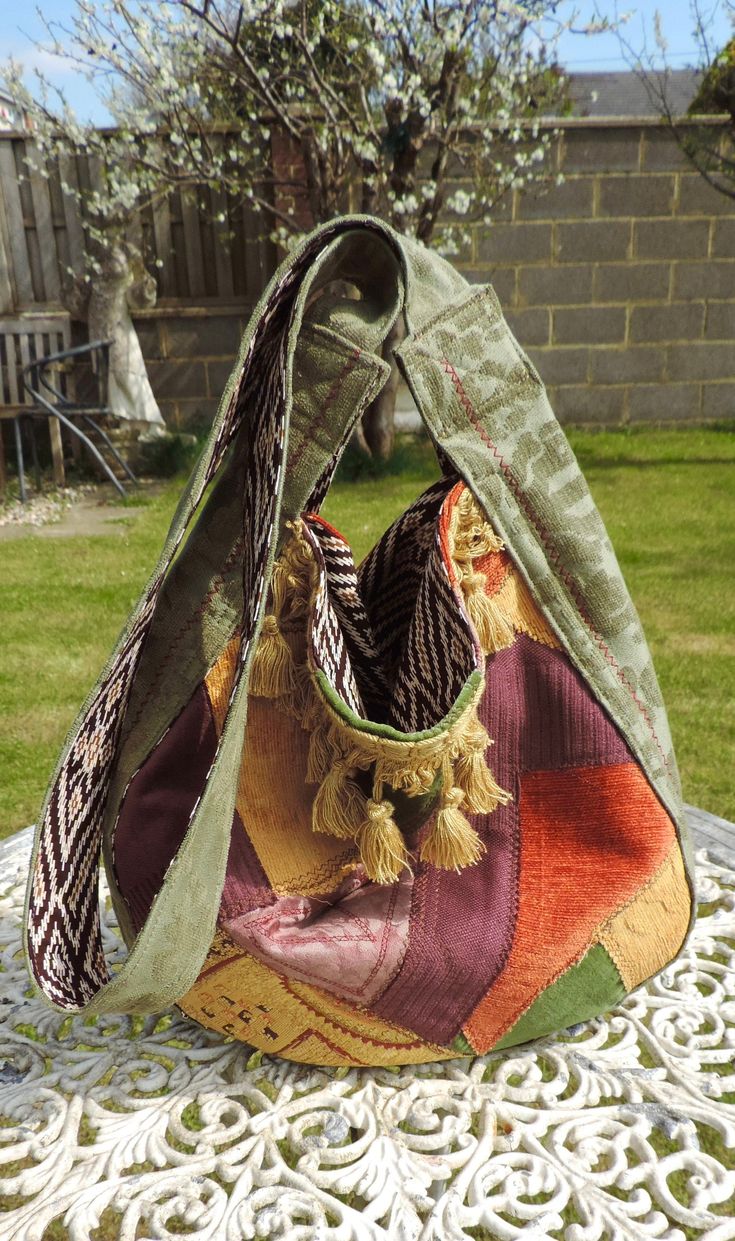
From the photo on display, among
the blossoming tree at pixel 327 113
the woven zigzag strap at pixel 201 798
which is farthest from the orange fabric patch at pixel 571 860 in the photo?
the blossoming tree at pixel 327 113

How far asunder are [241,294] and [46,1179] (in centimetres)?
661

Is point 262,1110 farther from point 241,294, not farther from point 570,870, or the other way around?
point 241,294

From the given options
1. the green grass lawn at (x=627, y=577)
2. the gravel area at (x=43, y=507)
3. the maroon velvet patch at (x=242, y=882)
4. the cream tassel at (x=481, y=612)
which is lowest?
the gravel area at (x=43, y=507)

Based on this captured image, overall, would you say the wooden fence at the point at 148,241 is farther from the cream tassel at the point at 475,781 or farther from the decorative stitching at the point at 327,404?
the cream tassel at the point at 475,781

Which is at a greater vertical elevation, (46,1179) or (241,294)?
(241,294)

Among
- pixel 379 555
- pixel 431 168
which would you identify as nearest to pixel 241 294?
pixel 431 168

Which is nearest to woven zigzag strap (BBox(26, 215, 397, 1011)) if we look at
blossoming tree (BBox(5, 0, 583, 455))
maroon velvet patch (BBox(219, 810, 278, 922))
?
maroon velvet patch (BBox(219, 810, 278, 922))

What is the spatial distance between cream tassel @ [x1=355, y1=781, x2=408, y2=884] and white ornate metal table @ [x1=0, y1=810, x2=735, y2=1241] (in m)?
0.34

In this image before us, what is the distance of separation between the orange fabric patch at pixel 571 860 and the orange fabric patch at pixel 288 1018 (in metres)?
0.12

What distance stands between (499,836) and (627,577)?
11.2ft

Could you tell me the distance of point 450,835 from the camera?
3.42 ft

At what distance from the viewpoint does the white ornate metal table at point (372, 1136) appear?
1033 mm

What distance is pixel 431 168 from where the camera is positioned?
6.26 meters

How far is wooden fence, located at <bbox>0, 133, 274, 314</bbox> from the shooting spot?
22.4 feet
